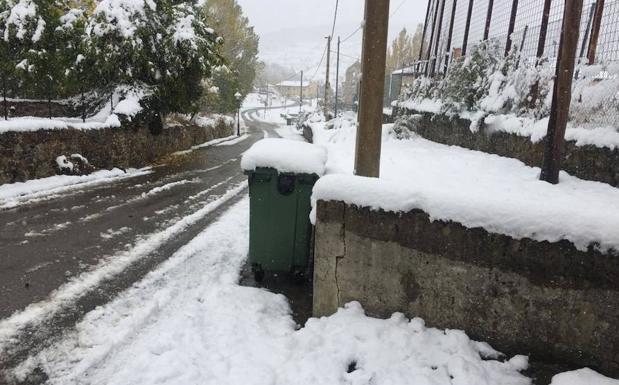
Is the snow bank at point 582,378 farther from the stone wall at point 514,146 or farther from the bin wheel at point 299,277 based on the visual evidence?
the stone wall at point 514,146

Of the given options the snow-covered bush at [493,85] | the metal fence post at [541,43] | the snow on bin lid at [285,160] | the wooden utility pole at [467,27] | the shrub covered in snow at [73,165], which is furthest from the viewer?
the shrub covered in snow at [73,165]

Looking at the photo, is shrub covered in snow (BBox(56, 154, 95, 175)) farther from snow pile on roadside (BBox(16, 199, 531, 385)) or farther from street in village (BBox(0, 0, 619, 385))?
snow pile on roadside (BBox(16, 199, 531, 385))

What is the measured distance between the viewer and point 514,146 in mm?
6777

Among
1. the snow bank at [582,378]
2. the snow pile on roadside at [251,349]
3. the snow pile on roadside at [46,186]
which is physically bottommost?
the snow pile on roadside at [46,186]

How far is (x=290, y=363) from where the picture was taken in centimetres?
319

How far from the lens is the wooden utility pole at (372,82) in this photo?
4.00 m

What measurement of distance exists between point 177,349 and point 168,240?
3.16 meters

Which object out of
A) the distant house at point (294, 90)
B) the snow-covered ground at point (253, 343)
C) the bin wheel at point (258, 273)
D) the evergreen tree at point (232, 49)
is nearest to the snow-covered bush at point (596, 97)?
the snow-covered ground at point (253, 343)

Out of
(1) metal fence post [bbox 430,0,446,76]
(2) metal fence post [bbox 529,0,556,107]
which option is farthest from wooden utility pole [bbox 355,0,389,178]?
(1) metal fence post [bbox 430,0,446,76]

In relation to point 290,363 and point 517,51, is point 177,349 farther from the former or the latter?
point 517,51

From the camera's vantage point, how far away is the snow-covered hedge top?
2.95 meters

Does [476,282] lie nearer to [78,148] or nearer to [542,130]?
[542,130]

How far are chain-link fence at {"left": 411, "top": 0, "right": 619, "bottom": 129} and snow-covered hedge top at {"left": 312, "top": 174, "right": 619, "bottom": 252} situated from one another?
2.79 meters

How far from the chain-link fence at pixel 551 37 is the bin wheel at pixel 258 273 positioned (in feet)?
15.2
